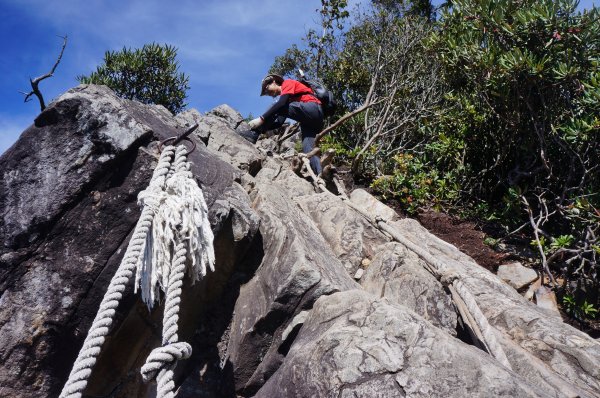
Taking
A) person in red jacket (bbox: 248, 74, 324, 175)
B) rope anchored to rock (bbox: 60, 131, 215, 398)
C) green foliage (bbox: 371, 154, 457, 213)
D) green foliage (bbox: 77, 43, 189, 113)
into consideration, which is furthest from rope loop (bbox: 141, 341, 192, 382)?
green foliage (bbox: 77, 43, 189, 113)

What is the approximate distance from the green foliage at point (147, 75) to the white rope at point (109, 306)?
9.33 m

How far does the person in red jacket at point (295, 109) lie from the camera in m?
6.35

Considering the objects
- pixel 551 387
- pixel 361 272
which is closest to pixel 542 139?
pixel 361 272

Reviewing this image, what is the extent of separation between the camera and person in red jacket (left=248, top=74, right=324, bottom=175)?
635cm

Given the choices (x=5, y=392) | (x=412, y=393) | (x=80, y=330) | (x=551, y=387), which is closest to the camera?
(x=412, y=393)

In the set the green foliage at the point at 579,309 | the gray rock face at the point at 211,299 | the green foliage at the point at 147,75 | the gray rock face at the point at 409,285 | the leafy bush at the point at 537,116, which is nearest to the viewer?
the gray rock face at the point at 211,299

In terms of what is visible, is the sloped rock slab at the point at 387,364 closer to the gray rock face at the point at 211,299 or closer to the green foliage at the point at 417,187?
the gray rock face at the point at 211,299

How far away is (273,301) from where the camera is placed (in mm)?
2738

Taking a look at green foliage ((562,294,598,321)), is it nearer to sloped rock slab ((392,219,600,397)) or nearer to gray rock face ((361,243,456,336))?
sloped rock slab ((392,219,600,397))

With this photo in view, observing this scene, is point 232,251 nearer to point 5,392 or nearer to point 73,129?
point 73,129

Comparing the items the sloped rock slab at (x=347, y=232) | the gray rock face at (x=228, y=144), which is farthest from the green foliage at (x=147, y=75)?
the sloped rock slab at (x=347, y=232)

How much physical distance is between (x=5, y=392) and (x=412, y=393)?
6.73ft

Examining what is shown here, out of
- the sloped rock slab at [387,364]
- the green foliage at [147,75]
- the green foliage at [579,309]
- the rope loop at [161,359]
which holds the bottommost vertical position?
the green foliage at [579,309]

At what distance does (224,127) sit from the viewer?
6.54 m
